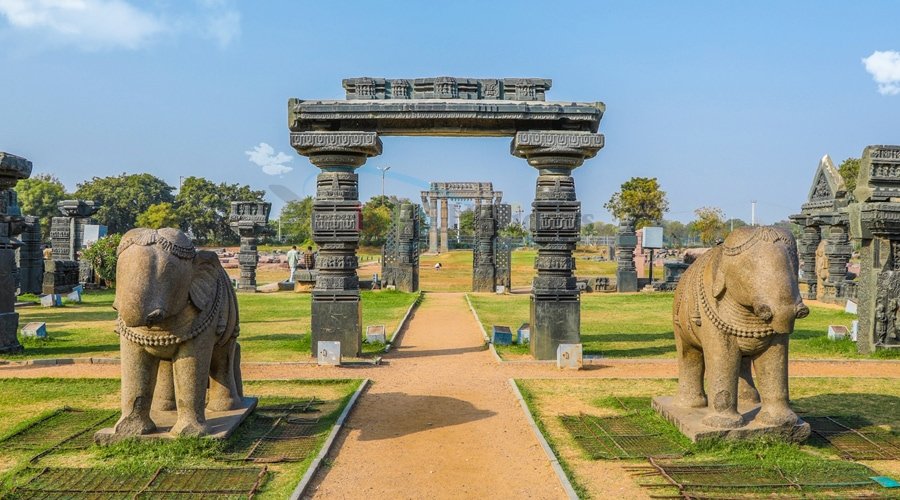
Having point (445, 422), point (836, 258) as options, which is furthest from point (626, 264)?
point (445, 422)

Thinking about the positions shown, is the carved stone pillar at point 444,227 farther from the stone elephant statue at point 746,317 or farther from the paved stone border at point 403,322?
the stone elephant statue at point 746,317

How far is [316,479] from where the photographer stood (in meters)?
5.59

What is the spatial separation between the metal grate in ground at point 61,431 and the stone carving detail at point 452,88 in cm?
651

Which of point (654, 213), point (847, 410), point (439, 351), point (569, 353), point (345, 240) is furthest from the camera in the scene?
point (654, 213)

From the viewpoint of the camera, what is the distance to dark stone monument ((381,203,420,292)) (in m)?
24.4

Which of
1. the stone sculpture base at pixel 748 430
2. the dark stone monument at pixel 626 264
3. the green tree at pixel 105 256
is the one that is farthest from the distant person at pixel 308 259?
the stone sculpture base at pixel 748 430

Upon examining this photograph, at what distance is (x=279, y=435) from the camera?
6715mm

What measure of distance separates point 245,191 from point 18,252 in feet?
139

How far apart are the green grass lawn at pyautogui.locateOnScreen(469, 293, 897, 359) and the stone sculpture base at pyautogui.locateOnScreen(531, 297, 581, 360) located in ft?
2.26

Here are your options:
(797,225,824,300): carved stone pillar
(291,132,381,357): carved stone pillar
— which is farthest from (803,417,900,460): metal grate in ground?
(797,225,824,300): carved stone pillar

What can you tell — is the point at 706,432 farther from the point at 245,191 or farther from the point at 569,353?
the point at 245,191

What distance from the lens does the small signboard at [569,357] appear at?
10.3 m

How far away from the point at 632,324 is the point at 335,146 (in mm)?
8637

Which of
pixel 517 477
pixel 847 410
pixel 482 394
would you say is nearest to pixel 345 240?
pixel 482 394
